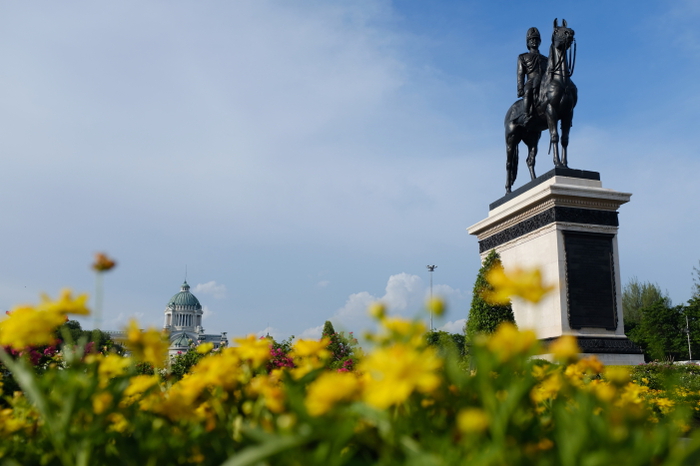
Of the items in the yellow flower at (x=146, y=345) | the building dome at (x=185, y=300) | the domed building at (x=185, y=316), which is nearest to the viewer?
the yellow flower at (x=146, y=345)

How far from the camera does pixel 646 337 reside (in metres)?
52.0

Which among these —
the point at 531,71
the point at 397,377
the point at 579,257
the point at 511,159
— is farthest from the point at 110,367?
the point at 511,159

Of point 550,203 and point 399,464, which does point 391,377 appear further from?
A: point 550,203

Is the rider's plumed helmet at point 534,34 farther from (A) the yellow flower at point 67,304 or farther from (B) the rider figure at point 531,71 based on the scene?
(A) the yellow flower at point 67,304

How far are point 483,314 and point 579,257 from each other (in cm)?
290

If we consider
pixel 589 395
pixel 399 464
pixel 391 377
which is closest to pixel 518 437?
pixel 589 395

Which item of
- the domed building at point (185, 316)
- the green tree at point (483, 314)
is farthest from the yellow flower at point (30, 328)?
the domed building at point (185, 316)

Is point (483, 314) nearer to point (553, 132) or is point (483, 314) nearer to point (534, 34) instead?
Result: point (553, 132)

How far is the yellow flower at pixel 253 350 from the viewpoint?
2.15 meters

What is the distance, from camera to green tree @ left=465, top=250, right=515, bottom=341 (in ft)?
46.9

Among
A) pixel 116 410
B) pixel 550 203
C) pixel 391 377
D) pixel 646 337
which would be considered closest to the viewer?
pixel 391 377

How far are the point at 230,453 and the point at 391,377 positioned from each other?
2.39ft

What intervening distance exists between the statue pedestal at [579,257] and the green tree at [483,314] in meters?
0.42

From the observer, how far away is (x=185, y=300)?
174 metres
